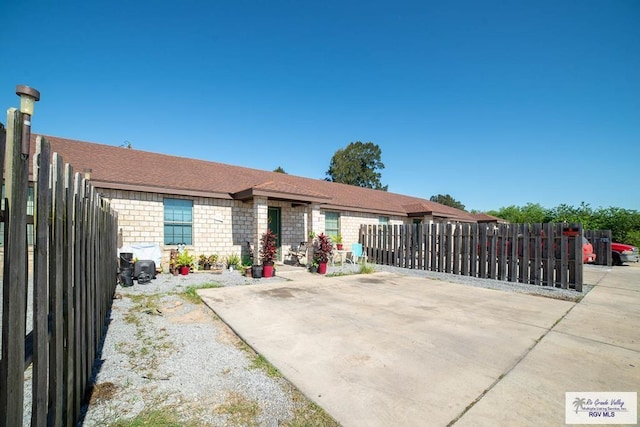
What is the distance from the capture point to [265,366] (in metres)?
3.48

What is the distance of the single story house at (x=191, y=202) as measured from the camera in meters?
9.63

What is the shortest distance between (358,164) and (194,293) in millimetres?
42789

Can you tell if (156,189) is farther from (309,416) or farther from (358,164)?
(358,164)

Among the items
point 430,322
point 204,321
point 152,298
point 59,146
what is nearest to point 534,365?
point 430,322

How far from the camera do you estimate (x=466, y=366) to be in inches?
137

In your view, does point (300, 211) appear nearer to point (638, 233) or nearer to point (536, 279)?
point (536, 279)

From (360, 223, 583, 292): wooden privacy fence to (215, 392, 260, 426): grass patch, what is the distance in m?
9.66

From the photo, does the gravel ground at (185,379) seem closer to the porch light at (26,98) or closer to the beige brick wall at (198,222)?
the porch light at (26,98)

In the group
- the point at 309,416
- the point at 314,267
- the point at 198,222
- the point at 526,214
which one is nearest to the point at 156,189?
the point at 198,222

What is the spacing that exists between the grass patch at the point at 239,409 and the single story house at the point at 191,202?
8.03m

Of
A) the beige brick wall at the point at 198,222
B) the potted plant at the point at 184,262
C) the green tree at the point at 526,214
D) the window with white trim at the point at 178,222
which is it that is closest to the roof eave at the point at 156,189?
the beige brick wall at the point at 198,222

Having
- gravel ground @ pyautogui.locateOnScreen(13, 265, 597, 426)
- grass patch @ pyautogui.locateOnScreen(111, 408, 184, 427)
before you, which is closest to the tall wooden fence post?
grass patch @ pyautogui.locateOnScreen(111, 408, 184, 427)

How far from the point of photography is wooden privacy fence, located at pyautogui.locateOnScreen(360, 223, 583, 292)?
8821mm

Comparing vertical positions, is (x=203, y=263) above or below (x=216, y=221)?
below
